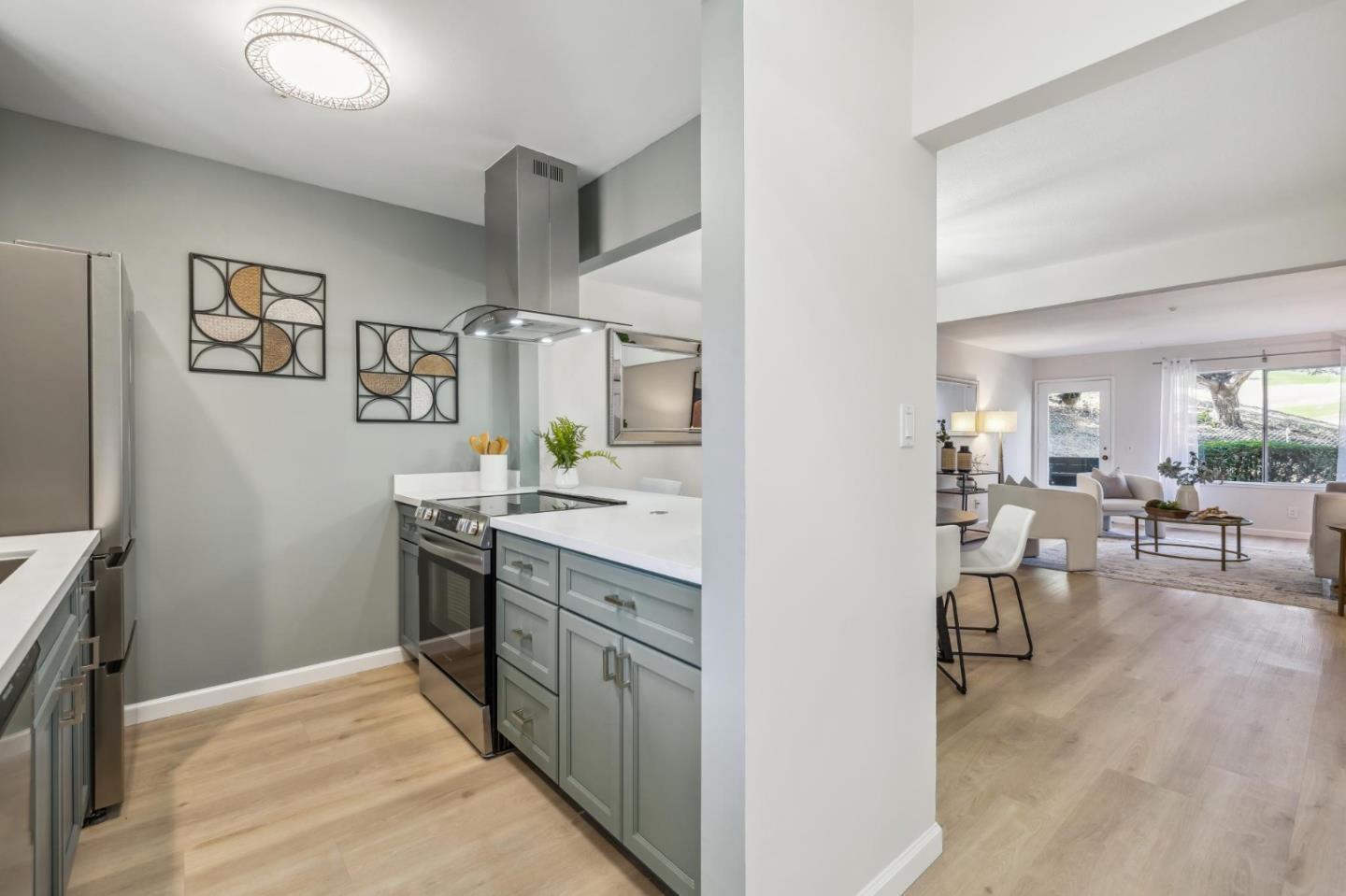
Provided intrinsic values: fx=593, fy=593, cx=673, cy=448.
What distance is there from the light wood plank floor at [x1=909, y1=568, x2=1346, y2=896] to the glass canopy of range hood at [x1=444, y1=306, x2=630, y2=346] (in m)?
2.27

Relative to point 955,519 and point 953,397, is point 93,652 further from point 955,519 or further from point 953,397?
point 953,397

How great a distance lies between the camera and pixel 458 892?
1.59m

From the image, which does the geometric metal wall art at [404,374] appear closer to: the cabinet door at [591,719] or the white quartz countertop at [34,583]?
the white quartz countertop at [34,583]

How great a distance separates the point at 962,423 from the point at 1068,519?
5.96ft

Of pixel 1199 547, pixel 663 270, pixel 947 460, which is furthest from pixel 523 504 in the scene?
pixel 1199 547

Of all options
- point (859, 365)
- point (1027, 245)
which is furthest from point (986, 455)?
point (859, 365)

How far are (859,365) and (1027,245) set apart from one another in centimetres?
338

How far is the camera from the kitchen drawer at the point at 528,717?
1.94m

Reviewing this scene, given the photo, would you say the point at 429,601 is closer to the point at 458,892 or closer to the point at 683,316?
the point at 458,892

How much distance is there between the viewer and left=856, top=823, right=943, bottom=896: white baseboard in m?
1.53

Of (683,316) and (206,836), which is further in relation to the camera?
(683,316)

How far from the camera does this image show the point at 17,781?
1.04 meters

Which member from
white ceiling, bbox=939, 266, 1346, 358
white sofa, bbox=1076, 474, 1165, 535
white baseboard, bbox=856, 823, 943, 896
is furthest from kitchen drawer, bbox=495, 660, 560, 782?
white sofa, bbox=1076, 474, 1165, 535

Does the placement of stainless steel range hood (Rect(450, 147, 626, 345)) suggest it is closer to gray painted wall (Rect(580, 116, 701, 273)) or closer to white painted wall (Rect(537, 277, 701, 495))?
gray painted wall (Rect(580, 116, 701, 273))
